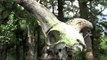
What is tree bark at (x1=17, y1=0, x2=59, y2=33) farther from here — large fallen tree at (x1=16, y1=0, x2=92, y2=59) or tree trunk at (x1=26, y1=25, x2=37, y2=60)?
tree trunk at (x1=26, y1=25, x2=37, y2=60)

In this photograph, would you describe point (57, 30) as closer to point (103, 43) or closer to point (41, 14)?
point (41, 14)

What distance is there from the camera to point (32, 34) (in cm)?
2450

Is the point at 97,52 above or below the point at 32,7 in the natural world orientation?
below

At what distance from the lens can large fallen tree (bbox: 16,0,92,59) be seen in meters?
5.25

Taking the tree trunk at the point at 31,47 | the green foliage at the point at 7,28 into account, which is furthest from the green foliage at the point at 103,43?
the green foliage at the point at 7,28

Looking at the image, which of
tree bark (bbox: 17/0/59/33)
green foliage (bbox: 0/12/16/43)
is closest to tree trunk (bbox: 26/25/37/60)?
green foliage (bbox: 0/12/16/43)

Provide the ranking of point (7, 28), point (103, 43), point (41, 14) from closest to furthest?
point (41, 14) → point (7, 28) → point (103, 43)

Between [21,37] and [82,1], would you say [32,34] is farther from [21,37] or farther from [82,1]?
[82,1]

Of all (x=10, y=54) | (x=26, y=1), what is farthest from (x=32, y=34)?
(x=26, y=1)

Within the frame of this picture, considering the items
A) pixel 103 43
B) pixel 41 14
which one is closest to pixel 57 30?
pixel 41 14

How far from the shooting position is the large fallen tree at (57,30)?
5246 mm

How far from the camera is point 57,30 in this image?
213 inches

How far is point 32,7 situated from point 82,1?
37.6 ft

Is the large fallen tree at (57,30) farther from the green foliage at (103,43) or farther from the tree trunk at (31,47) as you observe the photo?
the green foliage at (103,43)
